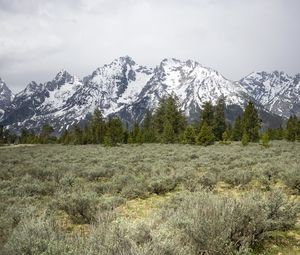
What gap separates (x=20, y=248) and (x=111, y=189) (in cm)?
860

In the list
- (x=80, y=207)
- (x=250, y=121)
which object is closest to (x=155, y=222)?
(x=80, y=207)

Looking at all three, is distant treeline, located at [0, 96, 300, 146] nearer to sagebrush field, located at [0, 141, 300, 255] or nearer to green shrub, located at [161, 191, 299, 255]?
sagebrush field, located at [0, 141, 300, 255]

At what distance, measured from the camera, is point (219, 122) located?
249 ft

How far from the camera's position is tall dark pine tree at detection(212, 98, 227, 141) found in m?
75.2

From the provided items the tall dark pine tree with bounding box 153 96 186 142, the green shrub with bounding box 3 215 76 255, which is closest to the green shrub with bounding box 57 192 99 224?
the green shrub with bounding box 3 215 76 255

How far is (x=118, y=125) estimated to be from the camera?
241 feet

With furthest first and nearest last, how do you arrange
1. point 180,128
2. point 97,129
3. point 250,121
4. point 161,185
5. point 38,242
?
1. point 97,129
2. point 180,128
3. point 250,121
4. point 161,185
5. point 38,242

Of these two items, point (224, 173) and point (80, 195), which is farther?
point (224, 173)

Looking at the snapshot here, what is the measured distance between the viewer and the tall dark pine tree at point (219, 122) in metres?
75.2

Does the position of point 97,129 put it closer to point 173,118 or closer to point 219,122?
point 173,118

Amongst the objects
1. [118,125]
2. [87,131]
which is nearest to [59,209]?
[118,125]

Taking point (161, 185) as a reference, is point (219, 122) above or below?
above

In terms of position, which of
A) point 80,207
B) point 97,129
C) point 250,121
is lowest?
point 80,207

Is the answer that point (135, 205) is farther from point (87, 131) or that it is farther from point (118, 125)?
point (87, 131)
